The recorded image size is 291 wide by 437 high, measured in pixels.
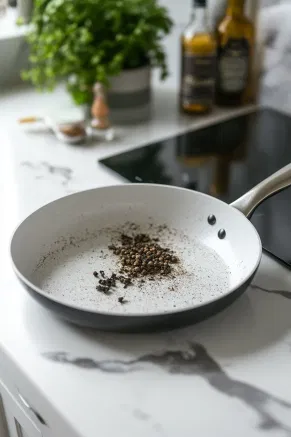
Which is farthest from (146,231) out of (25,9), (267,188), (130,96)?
(25,9)

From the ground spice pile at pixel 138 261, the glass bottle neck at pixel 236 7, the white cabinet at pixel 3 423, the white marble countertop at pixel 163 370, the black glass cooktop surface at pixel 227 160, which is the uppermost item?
the glass bottle neck at pixel 236 7

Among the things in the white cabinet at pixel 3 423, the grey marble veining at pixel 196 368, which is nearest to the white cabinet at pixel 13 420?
the white cabinet at pixel 3 423

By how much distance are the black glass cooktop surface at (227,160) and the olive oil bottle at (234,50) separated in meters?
0.08

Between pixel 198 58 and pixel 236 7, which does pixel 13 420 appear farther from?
pixel 236 7

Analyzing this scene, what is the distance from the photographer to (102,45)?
1128 mm

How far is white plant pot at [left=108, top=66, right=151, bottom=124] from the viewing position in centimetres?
117

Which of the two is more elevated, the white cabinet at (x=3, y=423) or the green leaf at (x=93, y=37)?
the green leaf at (x=93, y=37)

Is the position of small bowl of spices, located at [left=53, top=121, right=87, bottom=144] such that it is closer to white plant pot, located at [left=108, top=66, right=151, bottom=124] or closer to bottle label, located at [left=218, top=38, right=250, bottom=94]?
white plant pot, located at [left=108, top=66, right=151, bottom=124]

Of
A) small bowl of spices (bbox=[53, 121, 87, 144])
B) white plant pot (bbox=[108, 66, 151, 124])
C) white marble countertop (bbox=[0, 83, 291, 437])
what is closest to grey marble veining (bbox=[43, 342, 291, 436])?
white marble countertop (bbox=[0, 83, 291, 437])

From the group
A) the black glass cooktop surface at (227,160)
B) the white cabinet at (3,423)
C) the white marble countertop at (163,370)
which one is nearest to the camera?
the white marble countertop at (163,370)

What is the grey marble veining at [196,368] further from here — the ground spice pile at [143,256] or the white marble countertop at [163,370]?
the ground spice pile at [143,256]

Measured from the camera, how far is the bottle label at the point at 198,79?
1.16 meters

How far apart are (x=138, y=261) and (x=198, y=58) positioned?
1.84 feet

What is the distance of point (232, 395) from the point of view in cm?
58
